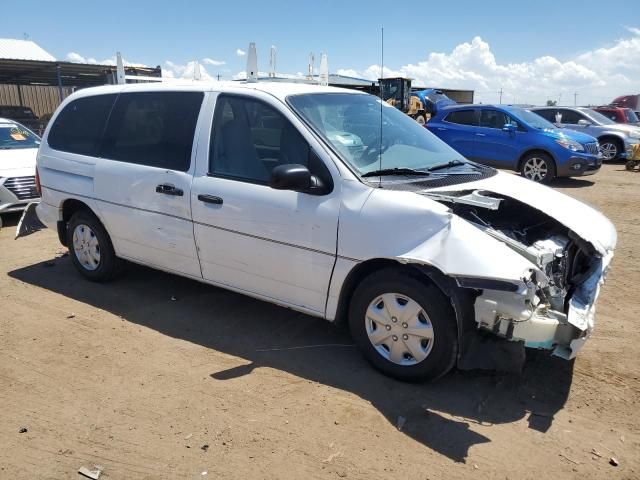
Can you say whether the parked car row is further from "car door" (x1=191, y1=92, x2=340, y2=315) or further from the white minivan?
"car door" (x1=191, y1=92, x2=340, y2=315)

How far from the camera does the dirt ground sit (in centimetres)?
280

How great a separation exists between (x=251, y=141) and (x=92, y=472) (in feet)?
7.90

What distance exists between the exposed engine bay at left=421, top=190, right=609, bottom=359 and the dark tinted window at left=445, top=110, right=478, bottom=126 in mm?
9271

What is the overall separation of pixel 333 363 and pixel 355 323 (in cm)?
40

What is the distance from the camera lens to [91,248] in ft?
17.3

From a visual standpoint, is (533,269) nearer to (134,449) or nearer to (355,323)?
(355,323)

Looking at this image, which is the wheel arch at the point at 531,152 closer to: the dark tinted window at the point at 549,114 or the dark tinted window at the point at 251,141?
the dark tinted window at the point at 549,114

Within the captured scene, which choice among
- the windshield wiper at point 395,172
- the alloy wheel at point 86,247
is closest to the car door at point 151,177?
the alloy wheel at point 86,247

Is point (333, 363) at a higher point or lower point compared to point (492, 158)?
lower

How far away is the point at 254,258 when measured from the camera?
3.92m

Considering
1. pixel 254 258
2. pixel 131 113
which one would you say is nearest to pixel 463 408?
pixel 254 258

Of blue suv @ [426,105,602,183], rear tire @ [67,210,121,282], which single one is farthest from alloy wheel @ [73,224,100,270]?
blue suv @ [426,105,602,183]

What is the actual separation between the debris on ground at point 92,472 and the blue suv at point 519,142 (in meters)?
10.8

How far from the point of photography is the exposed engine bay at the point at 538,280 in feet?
9.98
